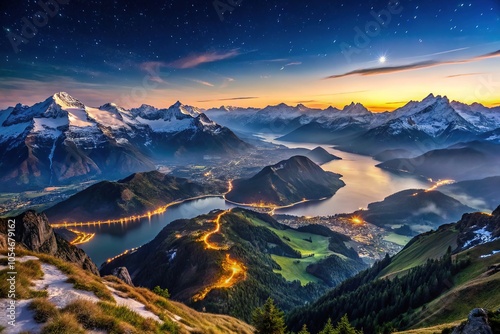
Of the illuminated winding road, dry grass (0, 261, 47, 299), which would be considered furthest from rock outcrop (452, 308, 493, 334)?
the illuminated winding road

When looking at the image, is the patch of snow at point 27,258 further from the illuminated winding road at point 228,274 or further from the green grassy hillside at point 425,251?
the green grassy hillside at point 425,251

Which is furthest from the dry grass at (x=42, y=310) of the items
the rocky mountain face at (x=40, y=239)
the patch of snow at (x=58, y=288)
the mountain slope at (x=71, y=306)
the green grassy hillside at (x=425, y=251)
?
the green grassy hillside at (x=425, y=251)

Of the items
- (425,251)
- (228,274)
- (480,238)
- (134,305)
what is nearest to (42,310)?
(134,305)

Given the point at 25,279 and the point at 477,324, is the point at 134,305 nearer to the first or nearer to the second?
the point at 25,279

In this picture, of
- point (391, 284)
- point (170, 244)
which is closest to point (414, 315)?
point (391, 284)

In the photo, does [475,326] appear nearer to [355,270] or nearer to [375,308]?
[375,308]

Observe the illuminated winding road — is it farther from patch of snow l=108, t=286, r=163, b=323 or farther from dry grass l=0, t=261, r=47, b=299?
dry grass l=0, t=261, r=47, b=299
